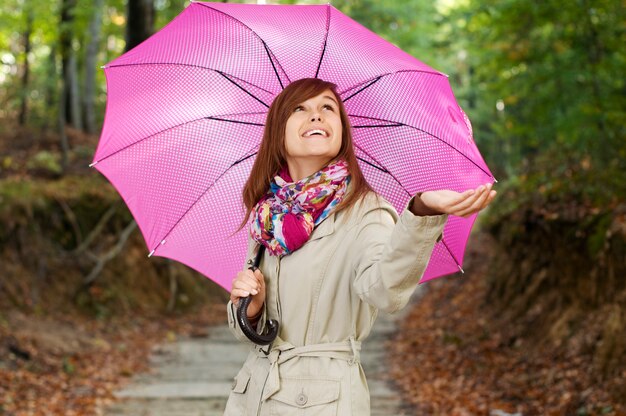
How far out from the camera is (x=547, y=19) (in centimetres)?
887

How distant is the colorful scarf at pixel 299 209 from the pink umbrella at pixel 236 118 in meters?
0.70

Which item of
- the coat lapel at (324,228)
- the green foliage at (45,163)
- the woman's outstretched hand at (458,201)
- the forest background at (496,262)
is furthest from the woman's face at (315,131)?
the green foliage at (45,163)

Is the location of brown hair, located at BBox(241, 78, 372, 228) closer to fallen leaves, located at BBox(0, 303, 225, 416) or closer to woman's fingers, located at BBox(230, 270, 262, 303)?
woman's fingers, located at BBox(230, 270, 262, 303)

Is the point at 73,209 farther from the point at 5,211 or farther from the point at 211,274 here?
the point at 211,274

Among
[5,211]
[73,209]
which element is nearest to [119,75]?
[5,211]

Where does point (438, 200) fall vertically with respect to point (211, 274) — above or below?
above

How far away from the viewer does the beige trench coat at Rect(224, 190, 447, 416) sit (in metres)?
2.52

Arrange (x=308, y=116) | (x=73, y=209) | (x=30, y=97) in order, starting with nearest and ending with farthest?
(x=308, y=116) → (x=73, y=209) → (x=30, y=97)

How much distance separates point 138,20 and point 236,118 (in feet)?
32.8

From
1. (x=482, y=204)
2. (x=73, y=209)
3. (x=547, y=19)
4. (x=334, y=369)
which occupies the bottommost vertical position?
(x=73, y=209)

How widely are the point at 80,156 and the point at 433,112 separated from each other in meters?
14.0

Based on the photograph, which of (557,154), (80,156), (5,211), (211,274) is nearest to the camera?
(211,274)

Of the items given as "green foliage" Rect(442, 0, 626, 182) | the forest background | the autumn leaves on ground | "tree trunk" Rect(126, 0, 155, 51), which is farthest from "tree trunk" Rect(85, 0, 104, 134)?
"green foliage" Rect(442, 0, 626, 182)

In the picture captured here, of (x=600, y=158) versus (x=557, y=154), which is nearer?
(x=600, y=158)
